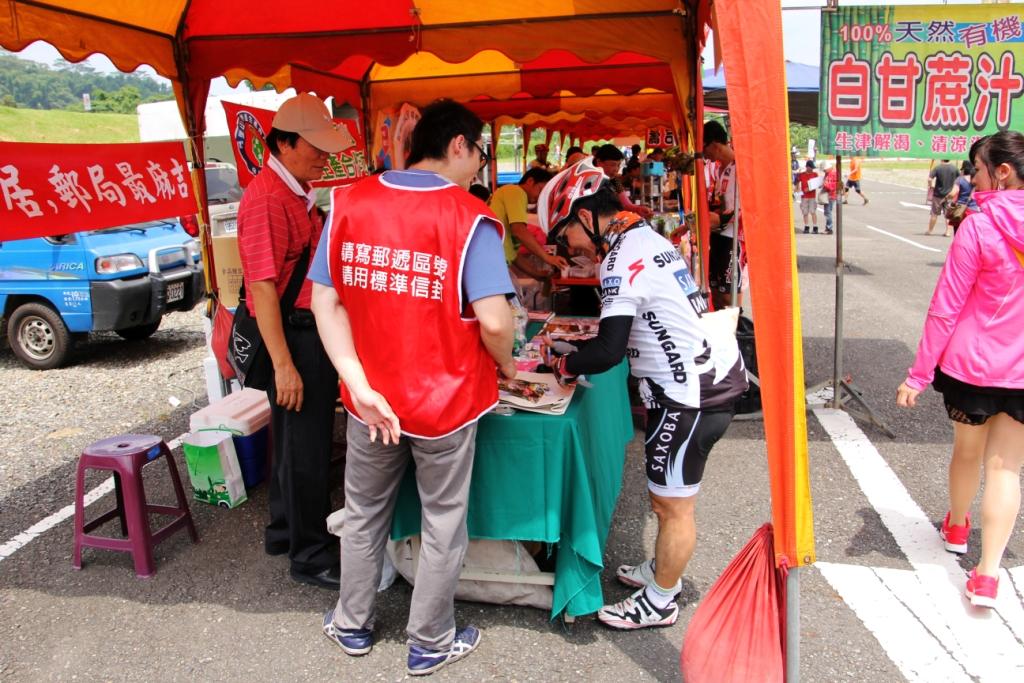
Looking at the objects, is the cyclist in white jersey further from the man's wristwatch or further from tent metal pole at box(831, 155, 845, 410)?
tent metal pole at box(831, 155, 845, 410)

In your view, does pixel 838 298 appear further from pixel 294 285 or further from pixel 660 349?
pixel 294 285

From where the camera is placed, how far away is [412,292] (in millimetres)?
2232

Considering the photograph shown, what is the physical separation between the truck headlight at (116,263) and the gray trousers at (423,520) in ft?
17.2

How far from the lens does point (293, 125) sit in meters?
2.84

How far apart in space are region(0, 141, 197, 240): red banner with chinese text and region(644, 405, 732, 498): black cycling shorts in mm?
2947

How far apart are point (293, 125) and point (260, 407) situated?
1.82 metres

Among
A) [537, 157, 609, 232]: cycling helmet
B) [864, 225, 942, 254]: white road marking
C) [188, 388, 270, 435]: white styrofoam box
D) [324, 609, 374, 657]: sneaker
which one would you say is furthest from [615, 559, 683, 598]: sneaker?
[864, 225, 942, 254]: white road marking

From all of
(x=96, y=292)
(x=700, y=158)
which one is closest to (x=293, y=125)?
(x=700, y=158)

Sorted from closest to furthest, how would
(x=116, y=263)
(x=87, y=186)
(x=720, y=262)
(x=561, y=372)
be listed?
(x=561, y=372)
(x=87, y=186)
(x=720, y=262)
(x=116, y=263)

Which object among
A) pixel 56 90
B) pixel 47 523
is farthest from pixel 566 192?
pixel 56 90

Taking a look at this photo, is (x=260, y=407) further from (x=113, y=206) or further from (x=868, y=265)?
(x=868, y=265)

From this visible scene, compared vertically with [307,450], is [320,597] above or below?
below

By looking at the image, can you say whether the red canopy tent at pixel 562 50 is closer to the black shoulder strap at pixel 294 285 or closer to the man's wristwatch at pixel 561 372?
the man's wristwatch at pixel 561 372

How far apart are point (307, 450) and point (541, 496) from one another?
102cm
